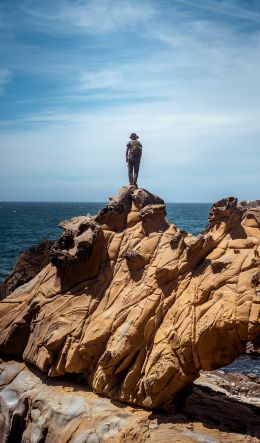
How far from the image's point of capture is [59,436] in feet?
36.9

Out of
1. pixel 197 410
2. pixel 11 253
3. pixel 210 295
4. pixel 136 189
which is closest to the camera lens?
pixel 210 295

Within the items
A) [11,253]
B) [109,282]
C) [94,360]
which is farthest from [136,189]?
[11,253]

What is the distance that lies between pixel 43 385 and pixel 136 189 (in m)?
6.75

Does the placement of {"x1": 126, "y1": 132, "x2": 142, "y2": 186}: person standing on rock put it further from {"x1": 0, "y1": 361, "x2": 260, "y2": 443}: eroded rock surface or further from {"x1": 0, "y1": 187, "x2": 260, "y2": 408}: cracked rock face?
{"x1": 0, "y1": 361, "x2": 260, "y2": 443}: eroded rock surface

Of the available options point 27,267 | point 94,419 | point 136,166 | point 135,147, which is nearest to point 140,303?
point 94,419

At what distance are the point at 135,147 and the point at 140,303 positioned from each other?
6.25 meters

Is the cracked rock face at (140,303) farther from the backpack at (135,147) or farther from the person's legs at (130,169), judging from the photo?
the backpack at (135,147)

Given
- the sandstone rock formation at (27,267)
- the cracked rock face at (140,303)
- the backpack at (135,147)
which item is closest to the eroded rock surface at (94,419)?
the cracked rock face at (140,303)

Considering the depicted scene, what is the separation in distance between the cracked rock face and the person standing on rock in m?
1.33

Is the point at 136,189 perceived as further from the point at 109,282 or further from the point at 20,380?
the point at 20,380

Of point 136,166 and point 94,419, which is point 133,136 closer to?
point 136,166

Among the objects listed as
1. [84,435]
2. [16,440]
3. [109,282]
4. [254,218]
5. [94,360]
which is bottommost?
[16,440]

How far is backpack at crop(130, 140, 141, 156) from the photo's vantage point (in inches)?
649

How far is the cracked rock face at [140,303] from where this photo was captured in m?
11.6
